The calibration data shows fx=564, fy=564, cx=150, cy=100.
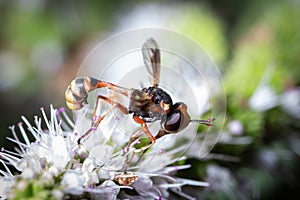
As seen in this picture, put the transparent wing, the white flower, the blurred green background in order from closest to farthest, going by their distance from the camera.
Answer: the white flower → the transparent wing → the blurred green background

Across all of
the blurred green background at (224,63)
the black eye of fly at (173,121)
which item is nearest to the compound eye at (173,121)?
the black eye of fly at (173,121)

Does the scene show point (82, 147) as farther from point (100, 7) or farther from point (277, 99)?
point (100, 7)

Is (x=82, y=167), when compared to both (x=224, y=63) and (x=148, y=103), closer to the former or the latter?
(x=148, y=103)

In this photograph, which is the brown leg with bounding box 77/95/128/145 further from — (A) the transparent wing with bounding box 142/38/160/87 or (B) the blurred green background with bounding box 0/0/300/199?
(B) the blurred green background with bounding box 0/0/300/199

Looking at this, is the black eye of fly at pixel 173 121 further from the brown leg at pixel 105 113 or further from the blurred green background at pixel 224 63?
the blurred green background at pixel 224 63

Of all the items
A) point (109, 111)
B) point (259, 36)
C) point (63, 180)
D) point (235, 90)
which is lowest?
point (63, 180)

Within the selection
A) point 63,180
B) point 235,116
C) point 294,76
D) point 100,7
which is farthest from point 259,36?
point 63,180

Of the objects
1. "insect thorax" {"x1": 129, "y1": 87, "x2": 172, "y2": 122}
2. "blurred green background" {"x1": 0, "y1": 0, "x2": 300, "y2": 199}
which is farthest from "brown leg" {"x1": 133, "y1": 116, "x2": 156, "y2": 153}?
"blurred green background" {"x1": 0, "y1": 0, "x2": 300, "y2": 199}
